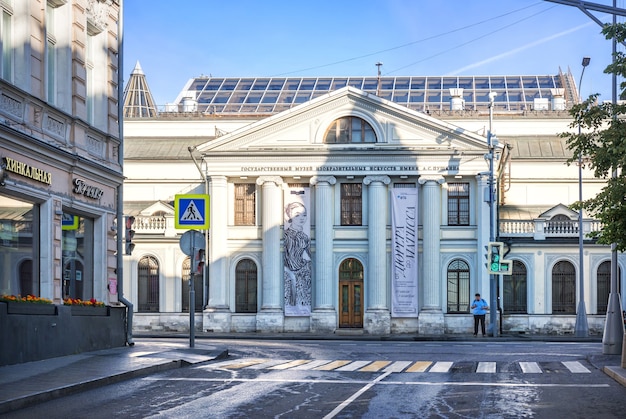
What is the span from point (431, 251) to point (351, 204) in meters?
4.72

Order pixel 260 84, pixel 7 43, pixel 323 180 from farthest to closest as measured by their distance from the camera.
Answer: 1. pixel 260 84
2. pixel 323 180
3. pixel 7 43

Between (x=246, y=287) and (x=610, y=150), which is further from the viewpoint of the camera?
Answer: (x=246, y=287)

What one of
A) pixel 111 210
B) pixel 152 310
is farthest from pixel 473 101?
pixel 111 210

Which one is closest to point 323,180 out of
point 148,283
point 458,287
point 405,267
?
point 405,267

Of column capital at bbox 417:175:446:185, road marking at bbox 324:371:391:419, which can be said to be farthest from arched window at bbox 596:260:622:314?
road marking at bbox 324:371:391:419

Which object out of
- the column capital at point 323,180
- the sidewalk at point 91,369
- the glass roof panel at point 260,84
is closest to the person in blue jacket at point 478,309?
the column capital at point 323,180

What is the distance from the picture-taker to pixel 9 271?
21031 mm

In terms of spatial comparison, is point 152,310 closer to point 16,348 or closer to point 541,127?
point 541,127

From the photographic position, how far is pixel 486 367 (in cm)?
2061

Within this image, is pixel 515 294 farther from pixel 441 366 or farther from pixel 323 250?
pixel 441 366

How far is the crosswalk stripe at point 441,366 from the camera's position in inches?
772

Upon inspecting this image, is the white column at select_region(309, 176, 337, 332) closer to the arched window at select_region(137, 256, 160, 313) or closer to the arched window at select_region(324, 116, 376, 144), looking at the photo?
the arched window at select_region(324, 116, 376, 144)

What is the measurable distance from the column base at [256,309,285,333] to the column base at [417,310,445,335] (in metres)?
6.82

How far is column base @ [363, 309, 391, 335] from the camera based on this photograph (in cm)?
5138
